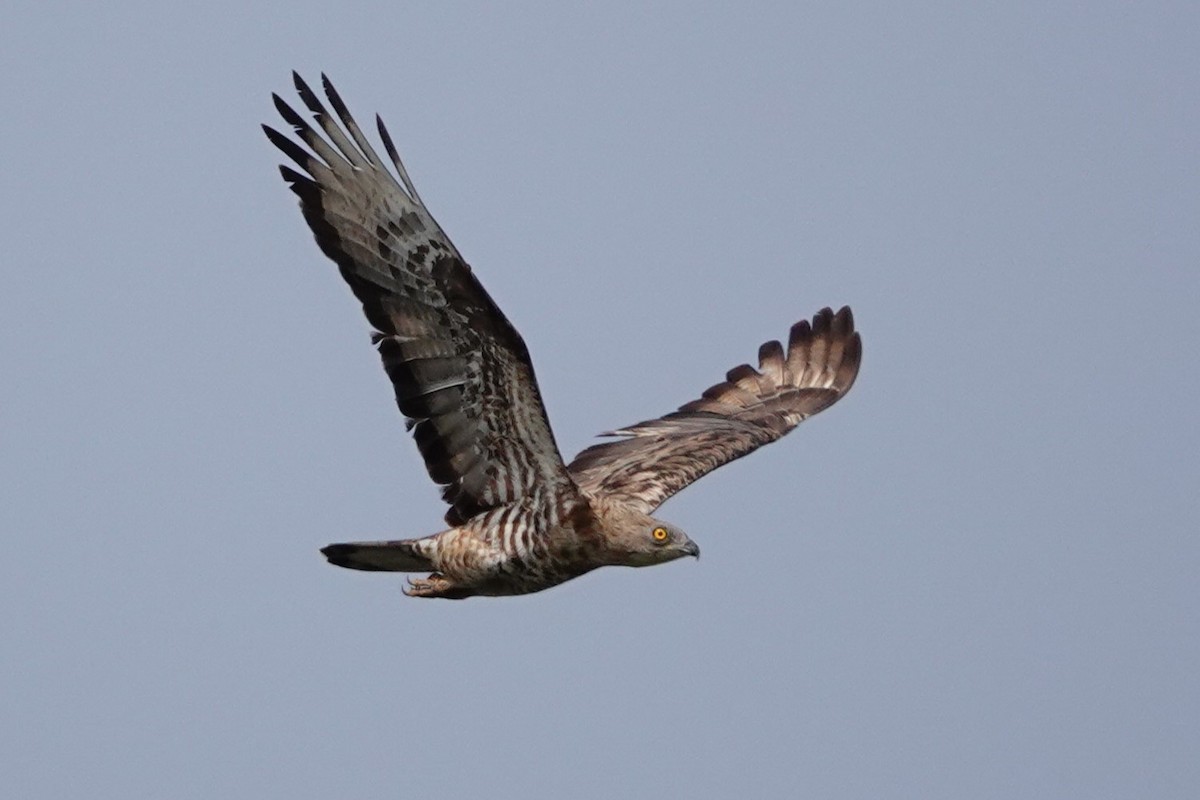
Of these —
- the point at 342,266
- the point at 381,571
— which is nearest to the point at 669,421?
the point at 381,571

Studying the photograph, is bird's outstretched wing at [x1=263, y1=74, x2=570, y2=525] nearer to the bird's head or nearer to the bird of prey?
the bird of prey

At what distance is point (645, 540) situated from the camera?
1069 centimetres

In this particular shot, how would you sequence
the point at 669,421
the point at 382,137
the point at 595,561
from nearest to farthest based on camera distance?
the point at 382,137, the point at 595,561, the point at 669,421

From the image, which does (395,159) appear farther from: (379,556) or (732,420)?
(732,420)

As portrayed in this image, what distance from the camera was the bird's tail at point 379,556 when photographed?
11039mm

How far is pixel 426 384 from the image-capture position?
1049 centimetres

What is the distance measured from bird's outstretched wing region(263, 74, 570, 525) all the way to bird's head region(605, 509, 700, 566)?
0.68 m

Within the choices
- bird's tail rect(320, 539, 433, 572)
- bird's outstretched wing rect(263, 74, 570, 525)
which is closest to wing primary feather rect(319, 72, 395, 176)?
bird's outstretched wing rect(263, 74, 570, 525)

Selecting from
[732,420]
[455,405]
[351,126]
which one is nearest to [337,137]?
[351,126]

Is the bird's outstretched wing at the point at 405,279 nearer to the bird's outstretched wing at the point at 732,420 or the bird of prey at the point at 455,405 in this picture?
the bird of prey at the point at 455,405

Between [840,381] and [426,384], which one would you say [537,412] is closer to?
[426,384]

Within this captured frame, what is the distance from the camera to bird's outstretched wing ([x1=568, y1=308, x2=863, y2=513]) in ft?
40.5

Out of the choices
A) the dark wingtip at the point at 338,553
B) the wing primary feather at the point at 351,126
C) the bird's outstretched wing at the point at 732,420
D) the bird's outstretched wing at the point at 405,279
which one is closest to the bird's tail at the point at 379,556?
the dark wingtip at the point at 338,553

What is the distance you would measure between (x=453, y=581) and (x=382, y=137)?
97.9 inches
